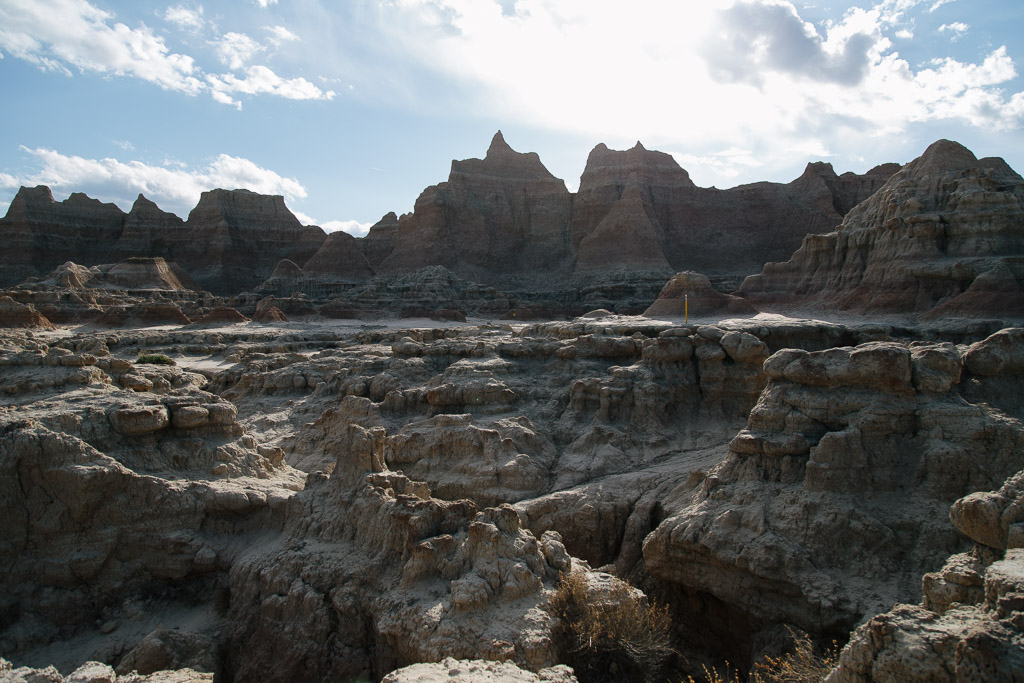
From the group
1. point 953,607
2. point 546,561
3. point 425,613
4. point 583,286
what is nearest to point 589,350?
point 546,561

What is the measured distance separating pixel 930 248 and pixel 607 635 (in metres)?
29.8

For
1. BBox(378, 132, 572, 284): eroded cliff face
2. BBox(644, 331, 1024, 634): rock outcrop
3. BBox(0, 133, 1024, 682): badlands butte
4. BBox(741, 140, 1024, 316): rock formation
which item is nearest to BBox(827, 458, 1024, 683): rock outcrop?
BBox(0, 133, 1024, 682): badlands butte

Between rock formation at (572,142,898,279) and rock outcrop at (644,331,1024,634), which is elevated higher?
rock formation at (572,142,898,279)

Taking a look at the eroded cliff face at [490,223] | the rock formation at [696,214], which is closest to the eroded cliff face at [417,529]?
the rock formation at [696,214]

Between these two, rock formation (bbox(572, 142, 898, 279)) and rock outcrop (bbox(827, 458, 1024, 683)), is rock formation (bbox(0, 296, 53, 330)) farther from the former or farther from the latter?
rock formation (bbox(572, 142, 898, 279))

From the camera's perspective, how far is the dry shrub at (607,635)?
247 inches

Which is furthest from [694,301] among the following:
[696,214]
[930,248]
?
[696,214]

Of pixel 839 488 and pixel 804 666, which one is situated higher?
pixel 839 488

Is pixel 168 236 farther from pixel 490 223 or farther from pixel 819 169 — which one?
pixel 819 169

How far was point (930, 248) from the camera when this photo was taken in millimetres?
29172

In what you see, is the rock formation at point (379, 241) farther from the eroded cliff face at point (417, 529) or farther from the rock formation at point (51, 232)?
the eroded cliff face at point (417, 529)

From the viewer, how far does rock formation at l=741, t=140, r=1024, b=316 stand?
26.5 m

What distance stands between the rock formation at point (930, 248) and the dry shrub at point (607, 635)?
2430cm

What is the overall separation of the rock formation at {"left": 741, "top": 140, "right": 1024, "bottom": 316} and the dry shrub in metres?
24.3
